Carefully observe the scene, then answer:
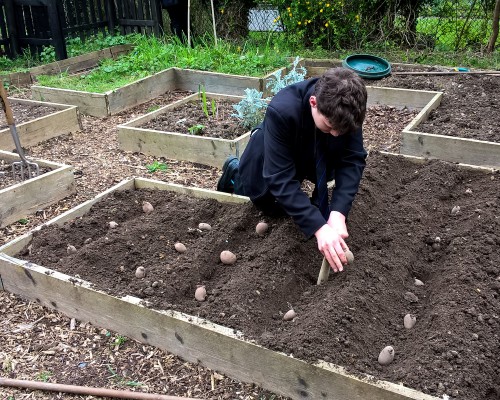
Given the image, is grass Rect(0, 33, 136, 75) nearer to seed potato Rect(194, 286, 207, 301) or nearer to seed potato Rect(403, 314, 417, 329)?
seed potato Rect(194, 286, 207, 301)

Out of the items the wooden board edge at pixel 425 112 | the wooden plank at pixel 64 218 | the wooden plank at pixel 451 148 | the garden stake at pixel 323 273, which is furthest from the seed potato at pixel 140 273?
the wooden board edge at pixel 425 112

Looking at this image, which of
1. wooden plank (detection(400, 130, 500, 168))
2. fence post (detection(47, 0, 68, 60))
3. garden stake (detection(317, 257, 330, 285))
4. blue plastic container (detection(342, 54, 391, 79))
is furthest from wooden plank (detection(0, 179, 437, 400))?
fence post (detection(47, 0, 68, 60))

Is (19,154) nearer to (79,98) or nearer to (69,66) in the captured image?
(79,98)

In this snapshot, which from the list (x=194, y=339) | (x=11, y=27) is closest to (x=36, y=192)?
(x=194, y=339)

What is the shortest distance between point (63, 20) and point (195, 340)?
7.87m

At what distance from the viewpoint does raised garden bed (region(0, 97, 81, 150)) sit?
559 cm

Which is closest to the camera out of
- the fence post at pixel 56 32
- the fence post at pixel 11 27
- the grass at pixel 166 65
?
the grass at pixel 166 65

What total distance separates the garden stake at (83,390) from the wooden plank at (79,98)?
14.1 ft

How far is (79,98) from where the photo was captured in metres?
6.65

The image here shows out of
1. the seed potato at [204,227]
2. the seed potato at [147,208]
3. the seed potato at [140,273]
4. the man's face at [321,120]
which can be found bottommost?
the seed potato at [140,273]

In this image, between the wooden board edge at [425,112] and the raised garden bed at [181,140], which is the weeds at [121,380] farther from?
the wooden board edge at [425,112]

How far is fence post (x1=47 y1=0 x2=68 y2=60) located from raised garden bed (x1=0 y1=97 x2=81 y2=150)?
2185 millimetres

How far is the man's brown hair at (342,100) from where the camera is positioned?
2.56 meters

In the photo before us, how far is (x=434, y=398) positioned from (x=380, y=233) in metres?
1.45
